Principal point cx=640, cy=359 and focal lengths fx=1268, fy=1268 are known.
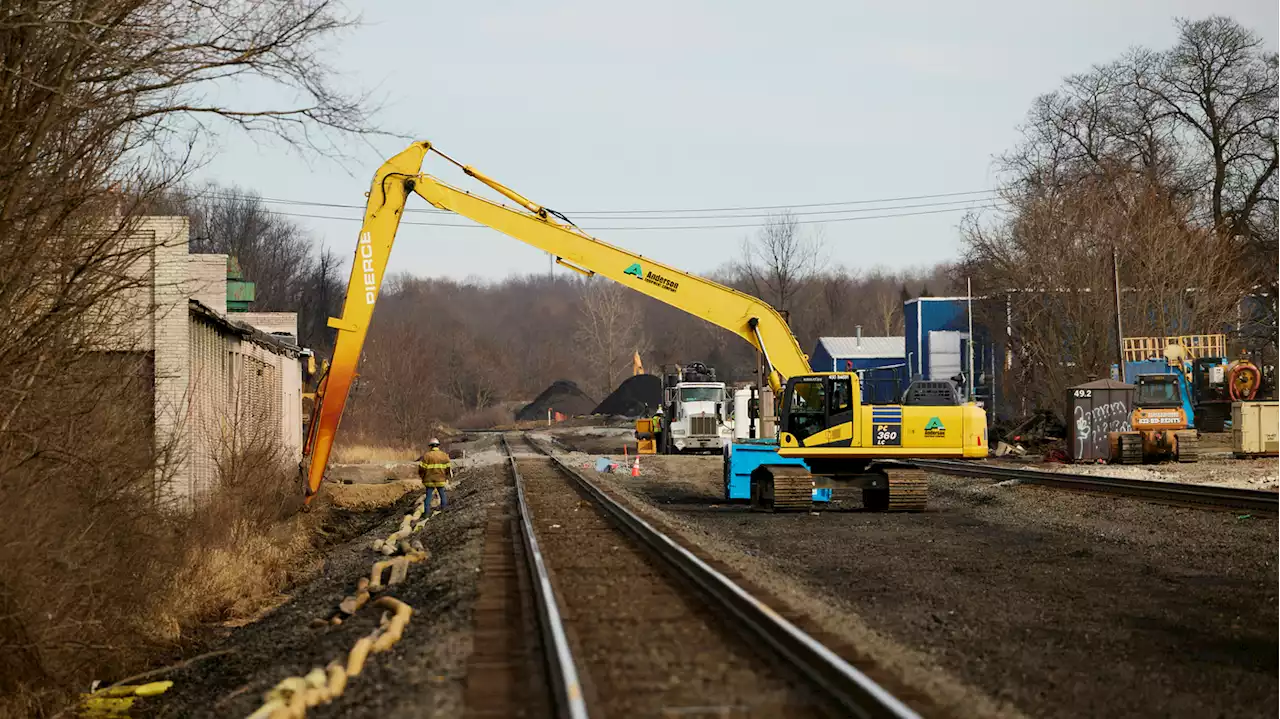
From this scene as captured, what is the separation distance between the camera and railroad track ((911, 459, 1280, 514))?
67.6ft

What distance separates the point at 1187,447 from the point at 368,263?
22491 millimetres

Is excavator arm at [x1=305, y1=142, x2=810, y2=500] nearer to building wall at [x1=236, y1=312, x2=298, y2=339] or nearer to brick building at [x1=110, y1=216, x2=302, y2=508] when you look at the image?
brick building at [x1=110, y1=216, x2=302, y2=508]

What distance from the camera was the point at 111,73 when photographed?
39.5 feet

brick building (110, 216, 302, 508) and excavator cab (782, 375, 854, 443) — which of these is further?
excavator cab (782, 375, 854, 443)

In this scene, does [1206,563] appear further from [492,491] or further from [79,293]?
[492,491]

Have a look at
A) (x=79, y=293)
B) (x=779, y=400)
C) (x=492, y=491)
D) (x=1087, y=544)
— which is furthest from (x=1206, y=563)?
(x=492, y=491)

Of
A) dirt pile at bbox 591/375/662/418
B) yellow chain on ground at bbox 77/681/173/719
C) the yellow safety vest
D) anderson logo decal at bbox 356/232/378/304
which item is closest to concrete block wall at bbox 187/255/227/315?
anderson logo decal at bbox 356/232/378/304

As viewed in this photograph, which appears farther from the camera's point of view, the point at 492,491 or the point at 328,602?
the point at 492,491

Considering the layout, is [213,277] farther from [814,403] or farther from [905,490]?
[905,490]

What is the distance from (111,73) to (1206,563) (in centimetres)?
1334

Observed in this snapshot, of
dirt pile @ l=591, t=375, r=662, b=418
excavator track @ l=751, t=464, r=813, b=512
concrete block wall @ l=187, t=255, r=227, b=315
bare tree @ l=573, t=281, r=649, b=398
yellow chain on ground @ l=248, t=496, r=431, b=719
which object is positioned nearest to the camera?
yellow chain on ground @ l=248, t=496, r=431, b=719

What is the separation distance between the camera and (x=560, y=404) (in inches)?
4067

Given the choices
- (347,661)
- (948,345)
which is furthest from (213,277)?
(948,345)

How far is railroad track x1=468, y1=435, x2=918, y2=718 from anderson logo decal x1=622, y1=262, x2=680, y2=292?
10.6 m
